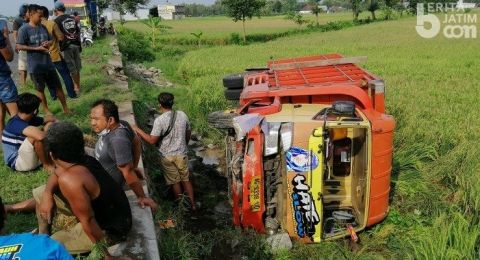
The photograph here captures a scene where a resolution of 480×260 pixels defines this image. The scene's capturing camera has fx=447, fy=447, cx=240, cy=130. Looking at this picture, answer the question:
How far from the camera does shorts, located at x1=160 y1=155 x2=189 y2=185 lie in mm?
5719

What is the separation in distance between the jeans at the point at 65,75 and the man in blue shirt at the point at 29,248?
607 cm

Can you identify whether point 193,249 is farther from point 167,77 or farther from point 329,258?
point 167,77

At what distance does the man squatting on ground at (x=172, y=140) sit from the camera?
18.2ft

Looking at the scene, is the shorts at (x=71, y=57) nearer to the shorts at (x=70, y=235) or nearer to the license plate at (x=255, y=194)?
the license plate at (x=255, y=194)

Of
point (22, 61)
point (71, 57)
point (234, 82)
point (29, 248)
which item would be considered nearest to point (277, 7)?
point (22, 61)

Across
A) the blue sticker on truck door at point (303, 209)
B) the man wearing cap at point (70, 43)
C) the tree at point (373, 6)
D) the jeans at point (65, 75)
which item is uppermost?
the tree at point (373, 6)

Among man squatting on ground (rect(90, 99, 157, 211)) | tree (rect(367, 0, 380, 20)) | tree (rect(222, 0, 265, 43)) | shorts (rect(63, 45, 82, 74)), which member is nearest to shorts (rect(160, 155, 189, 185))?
man squatting on ground (rect(90, 99, 157, 211))

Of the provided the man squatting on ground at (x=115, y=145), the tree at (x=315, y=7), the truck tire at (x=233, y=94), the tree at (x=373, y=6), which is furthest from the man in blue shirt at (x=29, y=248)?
the tree at (x=373, y=6)

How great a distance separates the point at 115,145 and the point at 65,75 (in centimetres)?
436

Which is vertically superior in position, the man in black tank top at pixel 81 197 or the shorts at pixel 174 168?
the man in black tank top at pixel 81 197

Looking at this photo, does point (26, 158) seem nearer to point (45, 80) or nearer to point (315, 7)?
point (45, 80)

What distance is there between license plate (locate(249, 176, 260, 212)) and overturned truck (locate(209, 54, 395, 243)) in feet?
0.04

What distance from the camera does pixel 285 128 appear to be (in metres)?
4.64

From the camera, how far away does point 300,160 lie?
15.1 ft
